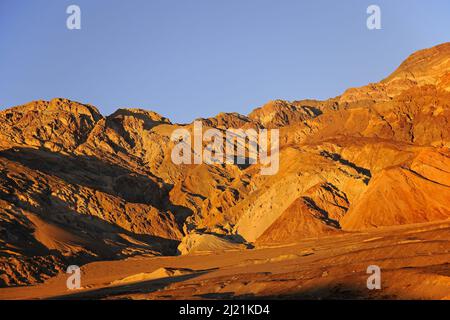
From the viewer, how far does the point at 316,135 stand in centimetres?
19162

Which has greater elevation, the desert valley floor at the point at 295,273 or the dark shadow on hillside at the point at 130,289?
the desert valley floor at the point at 295,273

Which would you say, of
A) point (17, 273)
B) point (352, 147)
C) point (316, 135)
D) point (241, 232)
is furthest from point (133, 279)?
point (316, 135)

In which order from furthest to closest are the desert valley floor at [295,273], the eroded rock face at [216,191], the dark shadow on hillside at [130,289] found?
1. the eroded rock face at [216,191]
2. the dark shadow on hillside at [130,289]
3. the desert valley floor at [295,273]

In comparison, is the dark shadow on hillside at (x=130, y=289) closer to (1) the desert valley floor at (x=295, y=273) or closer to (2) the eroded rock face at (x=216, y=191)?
(1) the desert valley floor at (x=295, y=273)

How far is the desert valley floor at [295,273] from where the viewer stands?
61.1 m

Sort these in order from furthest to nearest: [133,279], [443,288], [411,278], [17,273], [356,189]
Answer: [356,189], [17,273], [133,279], [411,278], [443,288]

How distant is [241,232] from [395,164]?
26961mm

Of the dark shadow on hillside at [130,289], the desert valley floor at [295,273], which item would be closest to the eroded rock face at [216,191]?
the desert valley floor at [295,273]

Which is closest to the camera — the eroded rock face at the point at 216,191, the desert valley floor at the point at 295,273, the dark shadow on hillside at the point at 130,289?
the desert valley floor at the point at 295,273

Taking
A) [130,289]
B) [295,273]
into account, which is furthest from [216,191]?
[295,273]

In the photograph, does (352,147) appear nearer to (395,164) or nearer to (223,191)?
(395,164)

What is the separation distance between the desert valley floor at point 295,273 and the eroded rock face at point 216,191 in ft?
34.2

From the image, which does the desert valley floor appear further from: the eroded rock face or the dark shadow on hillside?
the eroded rock face

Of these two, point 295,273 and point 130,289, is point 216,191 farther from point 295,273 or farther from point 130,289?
point 295,273
